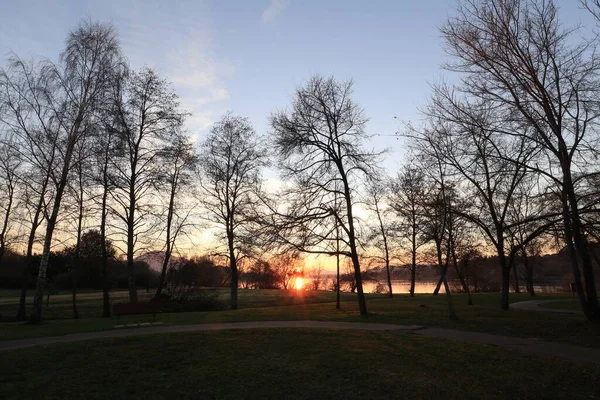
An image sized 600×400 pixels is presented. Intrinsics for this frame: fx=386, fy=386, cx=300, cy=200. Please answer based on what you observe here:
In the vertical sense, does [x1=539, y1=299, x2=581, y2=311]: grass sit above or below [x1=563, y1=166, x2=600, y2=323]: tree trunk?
below

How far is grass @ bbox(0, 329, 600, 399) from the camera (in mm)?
6629

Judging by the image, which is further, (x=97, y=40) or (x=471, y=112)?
(x=97, y=40)

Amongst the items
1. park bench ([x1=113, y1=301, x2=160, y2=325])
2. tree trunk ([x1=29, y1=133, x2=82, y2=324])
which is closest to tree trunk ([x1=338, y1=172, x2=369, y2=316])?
park bench ([x1=113, y1=301, x2=160, y2=325])

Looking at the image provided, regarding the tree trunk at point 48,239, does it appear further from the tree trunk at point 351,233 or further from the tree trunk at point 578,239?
the tree trunk at point 578,239

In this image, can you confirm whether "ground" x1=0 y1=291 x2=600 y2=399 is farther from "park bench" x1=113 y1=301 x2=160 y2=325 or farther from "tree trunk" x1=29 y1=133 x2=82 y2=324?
"tree trunk" x1=29 y1=133 x2=82 y2=324

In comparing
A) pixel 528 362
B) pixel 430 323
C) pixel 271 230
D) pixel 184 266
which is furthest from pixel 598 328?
pixel 184 266

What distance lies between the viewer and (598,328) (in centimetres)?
1287

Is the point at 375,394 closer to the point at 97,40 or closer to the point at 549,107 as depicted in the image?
the point at 549,107

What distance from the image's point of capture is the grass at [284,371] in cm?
663

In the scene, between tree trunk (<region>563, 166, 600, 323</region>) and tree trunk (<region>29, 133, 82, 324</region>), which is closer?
tree trunk (<region>563, 166, 600, 323</region>)

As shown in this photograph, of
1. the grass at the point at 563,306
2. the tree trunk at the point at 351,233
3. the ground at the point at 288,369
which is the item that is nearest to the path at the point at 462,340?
the ground at the point at 288,369

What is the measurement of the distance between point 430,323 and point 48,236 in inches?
645

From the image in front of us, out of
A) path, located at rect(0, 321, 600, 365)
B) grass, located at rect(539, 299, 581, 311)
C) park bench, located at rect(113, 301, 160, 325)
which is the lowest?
grass, located at rect(539, 299, 581, 311)

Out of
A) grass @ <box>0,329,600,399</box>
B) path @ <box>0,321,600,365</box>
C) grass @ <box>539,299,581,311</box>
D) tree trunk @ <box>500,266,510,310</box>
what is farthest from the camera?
grass @ <box>539,299,581,311</box>
